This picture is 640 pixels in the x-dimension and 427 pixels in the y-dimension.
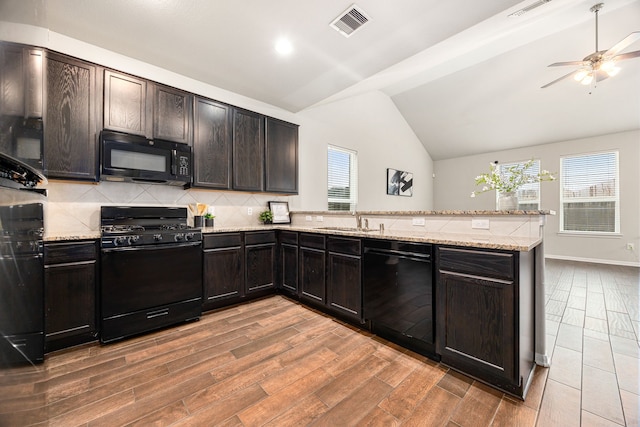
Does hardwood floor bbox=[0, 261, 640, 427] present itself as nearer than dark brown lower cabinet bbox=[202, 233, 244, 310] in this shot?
Yes

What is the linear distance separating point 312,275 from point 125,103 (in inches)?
103

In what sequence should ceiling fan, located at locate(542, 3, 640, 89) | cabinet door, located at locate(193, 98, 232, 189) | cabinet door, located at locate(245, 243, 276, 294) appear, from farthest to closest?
1. cabinet door, located at locate(245, 243, 276, 294)
2. cabinet door, located at locate(193, 98, 232, 189)
3. ceiling fan, located at locate(542, 3, 640, 89)

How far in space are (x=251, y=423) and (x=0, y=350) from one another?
1174mm

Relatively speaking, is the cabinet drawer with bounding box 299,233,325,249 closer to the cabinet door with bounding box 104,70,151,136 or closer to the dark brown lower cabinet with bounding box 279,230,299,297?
the dark brown lower cabinet with bounding box 279,230,299,297

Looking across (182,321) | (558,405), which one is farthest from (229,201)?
(558,405)

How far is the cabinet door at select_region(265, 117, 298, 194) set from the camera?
366cm

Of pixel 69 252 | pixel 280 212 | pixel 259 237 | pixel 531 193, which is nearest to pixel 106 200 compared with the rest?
pixel 69 252

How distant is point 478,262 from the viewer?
5.49 feet

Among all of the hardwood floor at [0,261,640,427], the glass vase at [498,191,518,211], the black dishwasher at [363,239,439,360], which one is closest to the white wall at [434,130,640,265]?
the hardwood floor at [0,261,640,427]

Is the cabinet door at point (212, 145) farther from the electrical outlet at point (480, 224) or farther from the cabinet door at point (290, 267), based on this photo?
the electrical outlet at point (480, 224)

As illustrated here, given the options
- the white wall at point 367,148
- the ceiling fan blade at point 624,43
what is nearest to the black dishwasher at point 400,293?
the white wall at point 367,148

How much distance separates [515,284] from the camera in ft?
5.05

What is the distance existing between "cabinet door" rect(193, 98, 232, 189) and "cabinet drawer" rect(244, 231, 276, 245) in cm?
69

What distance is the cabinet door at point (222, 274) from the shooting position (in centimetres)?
280
